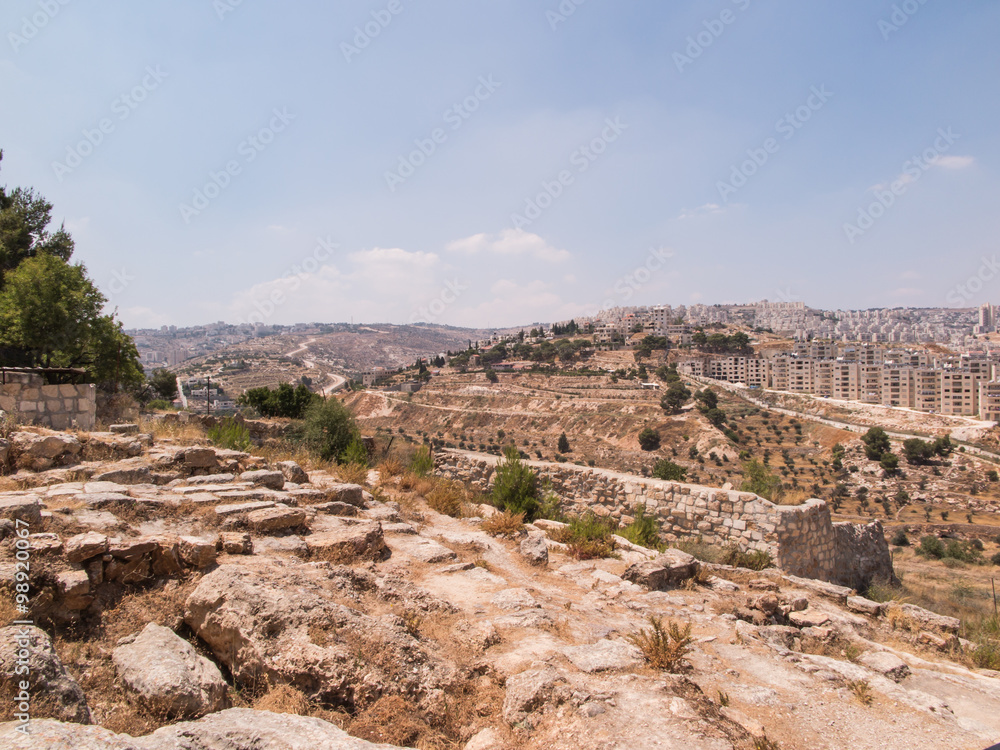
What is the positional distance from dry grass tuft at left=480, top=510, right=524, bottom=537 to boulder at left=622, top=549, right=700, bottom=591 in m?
1.98

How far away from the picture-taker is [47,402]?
397 inches

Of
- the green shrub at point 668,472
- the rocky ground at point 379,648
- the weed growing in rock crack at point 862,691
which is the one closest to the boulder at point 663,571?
the rocky ground at point 379,648

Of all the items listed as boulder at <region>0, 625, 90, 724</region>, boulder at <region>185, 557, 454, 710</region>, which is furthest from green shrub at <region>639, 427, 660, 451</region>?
boulder at <region>0, 625, 90, 724</region>

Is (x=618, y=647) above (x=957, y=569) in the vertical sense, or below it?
above

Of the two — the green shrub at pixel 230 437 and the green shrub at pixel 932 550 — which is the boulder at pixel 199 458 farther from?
the green shrub at pixel 932 550

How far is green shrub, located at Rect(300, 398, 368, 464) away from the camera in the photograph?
12.5 m

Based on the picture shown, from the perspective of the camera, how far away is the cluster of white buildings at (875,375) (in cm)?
8538

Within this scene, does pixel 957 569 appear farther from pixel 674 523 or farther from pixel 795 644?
pixel 795 644

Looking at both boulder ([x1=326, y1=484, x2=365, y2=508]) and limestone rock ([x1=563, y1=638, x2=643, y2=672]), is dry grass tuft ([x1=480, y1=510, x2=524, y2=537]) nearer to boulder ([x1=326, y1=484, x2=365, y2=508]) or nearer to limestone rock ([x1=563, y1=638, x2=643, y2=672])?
boulder ([x1=326, y1=484, x2=365, y2=508])

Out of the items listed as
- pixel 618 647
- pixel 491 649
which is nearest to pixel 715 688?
pixel 618 647

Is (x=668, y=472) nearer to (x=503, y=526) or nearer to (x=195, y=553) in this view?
(x=503, y=526)

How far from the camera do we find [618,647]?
4.26 meters

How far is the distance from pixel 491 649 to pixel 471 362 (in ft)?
383

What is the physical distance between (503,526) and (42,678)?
6.07 metres
